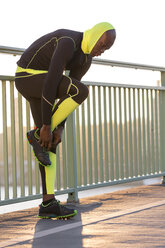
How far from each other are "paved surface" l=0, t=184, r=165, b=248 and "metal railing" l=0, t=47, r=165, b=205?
0.27m

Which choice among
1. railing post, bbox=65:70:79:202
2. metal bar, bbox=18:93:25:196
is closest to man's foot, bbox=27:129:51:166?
metal bar, bbox=18:93:25:196

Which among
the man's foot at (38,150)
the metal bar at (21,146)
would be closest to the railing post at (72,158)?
the metal bar at (21,146)

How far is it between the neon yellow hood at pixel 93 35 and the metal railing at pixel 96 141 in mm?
684

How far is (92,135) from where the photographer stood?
513 cm

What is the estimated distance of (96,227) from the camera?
3.34m

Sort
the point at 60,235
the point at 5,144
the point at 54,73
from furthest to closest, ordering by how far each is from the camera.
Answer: the point at 5,144 → the point at 54,73 → the point at 60,235

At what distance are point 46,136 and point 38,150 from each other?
13cm

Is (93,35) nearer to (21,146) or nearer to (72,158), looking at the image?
(21,146)

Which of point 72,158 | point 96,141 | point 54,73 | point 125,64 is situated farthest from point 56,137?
point 125,64

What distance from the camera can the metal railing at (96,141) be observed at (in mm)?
4160

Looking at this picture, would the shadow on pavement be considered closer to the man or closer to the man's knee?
the man

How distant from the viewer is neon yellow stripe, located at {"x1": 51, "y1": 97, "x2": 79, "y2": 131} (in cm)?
363

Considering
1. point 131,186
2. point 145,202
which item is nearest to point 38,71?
point 145,202

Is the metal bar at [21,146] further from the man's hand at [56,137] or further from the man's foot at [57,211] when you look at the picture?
the man's hand at [56,137]
